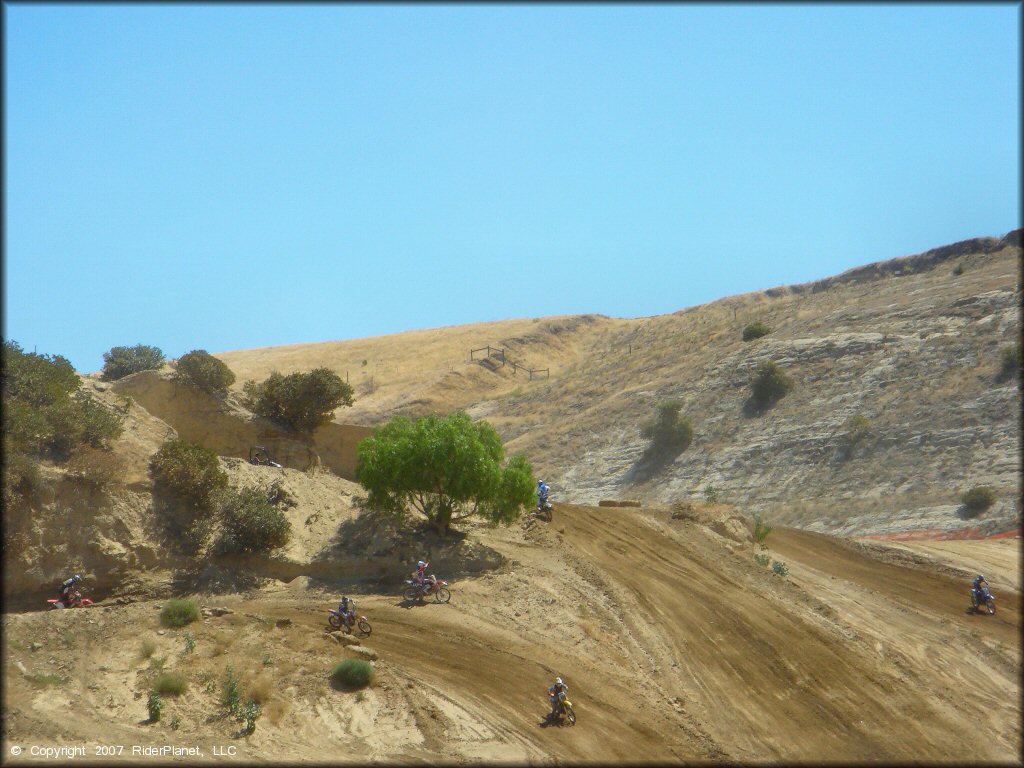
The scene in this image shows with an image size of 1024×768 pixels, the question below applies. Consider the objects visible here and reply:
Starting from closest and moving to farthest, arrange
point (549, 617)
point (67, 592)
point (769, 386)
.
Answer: point (67, 592), point (549, 617), point (769, 386)

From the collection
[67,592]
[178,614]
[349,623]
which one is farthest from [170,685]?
[67,592]

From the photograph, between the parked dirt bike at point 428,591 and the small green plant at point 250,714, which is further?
the parked dirt bike at point 428,591

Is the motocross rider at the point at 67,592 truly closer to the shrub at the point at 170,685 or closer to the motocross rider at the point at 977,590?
the shrub at the point at 170,685

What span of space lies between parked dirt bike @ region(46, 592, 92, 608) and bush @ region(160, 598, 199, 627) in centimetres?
261

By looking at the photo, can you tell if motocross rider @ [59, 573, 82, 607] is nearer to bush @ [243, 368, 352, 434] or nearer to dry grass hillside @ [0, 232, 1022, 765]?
dry grass hillside @ [0, 232, 1022, 765]

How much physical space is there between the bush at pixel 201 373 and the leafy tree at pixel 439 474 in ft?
26.9

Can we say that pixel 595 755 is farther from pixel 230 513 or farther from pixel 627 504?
pixel 627 504

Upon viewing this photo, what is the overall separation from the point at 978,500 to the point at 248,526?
33405mm

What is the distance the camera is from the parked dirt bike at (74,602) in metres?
23.5

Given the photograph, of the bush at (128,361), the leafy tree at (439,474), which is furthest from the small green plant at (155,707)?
the bush at (128,361)

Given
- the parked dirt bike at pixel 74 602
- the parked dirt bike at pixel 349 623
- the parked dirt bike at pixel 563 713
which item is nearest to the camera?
the parked dirt bike at pixel 563 713

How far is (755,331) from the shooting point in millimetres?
74062

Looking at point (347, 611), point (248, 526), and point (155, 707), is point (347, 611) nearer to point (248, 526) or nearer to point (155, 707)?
point (248, 526)

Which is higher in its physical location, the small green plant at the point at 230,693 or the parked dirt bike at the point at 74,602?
the parked dirt bike at the point at 74,602
